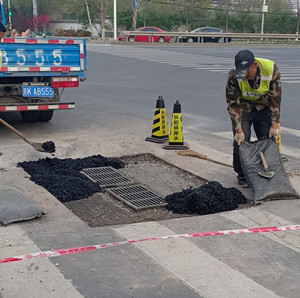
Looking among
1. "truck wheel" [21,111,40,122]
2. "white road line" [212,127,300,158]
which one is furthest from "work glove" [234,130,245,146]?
"truck wheel" [21,111,40,122]

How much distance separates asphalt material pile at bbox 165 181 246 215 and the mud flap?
8.7 inches

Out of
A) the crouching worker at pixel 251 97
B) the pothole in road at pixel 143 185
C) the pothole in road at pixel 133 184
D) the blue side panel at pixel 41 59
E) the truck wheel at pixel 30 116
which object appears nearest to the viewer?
the pothole in road at pixel 143 185

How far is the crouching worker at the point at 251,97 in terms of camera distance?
20.2 ft

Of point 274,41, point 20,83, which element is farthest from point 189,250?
point 274,41

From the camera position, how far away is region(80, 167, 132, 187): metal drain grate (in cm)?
684

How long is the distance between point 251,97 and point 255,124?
54 cm

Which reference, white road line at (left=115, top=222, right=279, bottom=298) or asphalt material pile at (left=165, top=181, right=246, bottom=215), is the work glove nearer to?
asphalt material pile at (left=165, top=181, right=246, bottom=215)

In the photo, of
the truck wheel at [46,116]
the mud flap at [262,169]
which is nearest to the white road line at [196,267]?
the mud flap at [262,169]

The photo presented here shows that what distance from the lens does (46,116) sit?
10398 millimetres

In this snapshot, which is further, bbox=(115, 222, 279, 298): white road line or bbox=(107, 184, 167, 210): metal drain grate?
bbox=(107, 184, 167, 210): metal drain grate

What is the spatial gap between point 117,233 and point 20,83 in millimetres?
4824

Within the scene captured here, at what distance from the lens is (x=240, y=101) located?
21.7ft

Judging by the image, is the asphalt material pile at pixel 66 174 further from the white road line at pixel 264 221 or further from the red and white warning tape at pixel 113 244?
the white road line at pixel 264 221

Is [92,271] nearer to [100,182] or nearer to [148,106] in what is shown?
[100,182]
